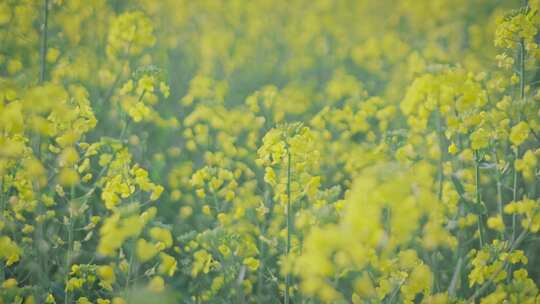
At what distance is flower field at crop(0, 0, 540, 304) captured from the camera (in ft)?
7.63

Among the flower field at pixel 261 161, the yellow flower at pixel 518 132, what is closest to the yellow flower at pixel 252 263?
the flower field at pixel 261 161

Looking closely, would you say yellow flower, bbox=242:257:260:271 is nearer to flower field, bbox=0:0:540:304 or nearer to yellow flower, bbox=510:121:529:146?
flower field, bbox=0:0:540:304

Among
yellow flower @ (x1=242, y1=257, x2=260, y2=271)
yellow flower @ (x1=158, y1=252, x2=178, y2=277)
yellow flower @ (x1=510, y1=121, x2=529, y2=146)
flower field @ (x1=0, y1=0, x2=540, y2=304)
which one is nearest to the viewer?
flower field @ (x1=0, y1=0, x2=540, y2=304)

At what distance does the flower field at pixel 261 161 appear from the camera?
7.63 feet

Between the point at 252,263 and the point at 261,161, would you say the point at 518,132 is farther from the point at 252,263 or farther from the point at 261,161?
the point at 252,263

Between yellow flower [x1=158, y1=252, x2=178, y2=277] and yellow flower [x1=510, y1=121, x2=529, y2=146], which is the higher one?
yellow flower [x1=510, y1=121, x2=529, y2=146]

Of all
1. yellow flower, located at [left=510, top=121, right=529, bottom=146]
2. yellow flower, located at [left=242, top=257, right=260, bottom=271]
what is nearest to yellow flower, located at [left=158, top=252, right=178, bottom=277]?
yellow flower, located at [left=242, top=257, right=260, bottom=271]

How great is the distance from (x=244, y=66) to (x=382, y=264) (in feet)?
13.9

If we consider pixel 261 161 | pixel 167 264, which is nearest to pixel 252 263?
pixel 167 264

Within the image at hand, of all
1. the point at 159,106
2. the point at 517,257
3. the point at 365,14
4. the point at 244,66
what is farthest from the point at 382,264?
the point at 365,14

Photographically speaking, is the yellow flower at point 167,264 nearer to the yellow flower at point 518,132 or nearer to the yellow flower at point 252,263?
the yellow flower at point 252,263

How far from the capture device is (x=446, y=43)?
646 centimetres

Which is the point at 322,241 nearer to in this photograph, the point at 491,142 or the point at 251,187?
the point at 491,142

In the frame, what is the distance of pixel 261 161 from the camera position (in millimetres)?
2639
